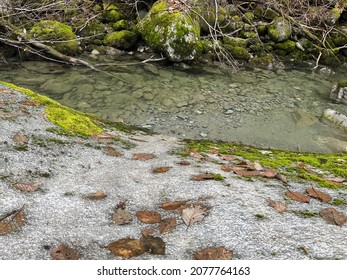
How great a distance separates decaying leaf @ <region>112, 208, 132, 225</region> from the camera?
6.23ft

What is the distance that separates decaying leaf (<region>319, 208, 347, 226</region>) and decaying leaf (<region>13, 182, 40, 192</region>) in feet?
6.12

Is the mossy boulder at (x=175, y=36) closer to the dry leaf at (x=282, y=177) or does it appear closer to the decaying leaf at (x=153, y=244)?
the dry leaf at (x=282, y=177)

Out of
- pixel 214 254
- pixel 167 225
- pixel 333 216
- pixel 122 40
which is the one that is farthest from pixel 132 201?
pixel 122 40

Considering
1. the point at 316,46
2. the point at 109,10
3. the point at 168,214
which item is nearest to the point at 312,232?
the point at 168,214

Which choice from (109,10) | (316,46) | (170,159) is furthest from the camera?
(109,10)

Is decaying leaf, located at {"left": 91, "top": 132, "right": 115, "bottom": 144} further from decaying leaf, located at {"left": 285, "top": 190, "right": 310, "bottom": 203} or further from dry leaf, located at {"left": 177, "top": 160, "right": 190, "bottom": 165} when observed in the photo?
decaying leaf, located at {"left": 285, "top": 190, "right": 310, "bottom": 203}

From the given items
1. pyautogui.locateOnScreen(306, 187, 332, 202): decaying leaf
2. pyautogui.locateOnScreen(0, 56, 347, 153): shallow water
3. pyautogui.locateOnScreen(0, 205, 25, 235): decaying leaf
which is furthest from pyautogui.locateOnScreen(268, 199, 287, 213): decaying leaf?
pyautogui.locateOnScreen(0, 56, 347, 153): shallow water

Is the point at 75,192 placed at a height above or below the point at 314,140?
above

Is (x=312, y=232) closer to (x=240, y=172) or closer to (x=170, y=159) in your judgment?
(x=240, y=172)

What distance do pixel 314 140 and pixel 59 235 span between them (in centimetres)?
557

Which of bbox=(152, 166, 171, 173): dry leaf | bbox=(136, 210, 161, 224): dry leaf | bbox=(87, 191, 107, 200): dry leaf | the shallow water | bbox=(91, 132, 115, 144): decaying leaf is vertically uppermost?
bbox=(136, 210, 161, 224): dry leaf

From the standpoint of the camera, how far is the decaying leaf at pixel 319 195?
226 cm

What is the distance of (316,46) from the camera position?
10.5 meters

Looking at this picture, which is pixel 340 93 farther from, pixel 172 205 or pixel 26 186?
pixel 26 186
